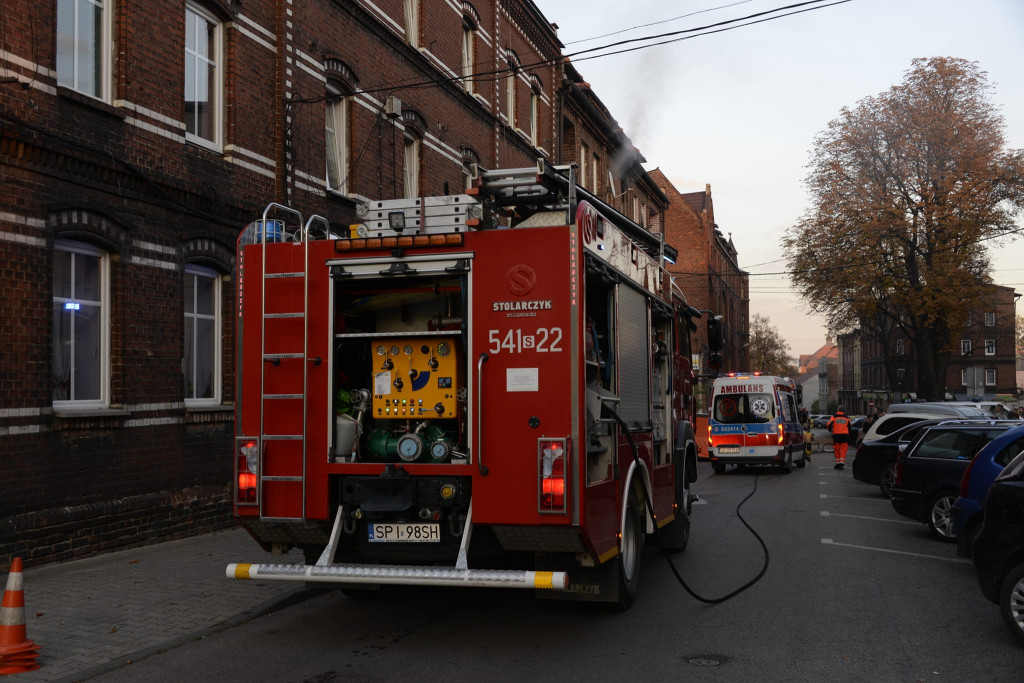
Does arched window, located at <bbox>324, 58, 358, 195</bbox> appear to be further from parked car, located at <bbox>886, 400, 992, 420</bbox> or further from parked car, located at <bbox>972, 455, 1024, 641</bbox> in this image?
parked car, located at <bbox>972, 455, 1024, 641</bbox>

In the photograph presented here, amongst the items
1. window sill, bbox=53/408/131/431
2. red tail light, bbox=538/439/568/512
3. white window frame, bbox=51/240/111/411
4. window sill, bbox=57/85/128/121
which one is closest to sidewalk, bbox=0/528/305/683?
window sill, bbox=53/408/131/431

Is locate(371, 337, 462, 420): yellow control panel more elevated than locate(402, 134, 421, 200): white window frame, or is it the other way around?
locate(402, 134, 421, 200): white window frame

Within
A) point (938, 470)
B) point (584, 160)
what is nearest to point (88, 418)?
point (938, 470)

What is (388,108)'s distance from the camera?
18391 millimetres

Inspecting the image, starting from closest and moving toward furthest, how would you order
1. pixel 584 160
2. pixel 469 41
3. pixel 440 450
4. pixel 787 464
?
pixel 440 450 < pixel 469 41 < pixel 787 464 < pixel 584 160

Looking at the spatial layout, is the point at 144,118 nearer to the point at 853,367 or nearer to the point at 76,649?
the point at 76,649

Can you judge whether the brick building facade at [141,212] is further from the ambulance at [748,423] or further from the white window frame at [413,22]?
the ambulance at [748,423]

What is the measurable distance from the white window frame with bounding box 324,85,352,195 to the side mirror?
758cm

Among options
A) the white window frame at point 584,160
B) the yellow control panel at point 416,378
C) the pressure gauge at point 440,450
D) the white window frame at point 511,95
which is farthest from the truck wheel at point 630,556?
the white window frame at point 584,160

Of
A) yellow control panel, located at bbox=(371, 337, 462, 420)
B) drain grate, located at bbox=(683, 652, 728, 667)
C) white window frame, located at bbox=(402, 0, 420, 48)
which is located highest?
white window frame, located at bbox=(402, 0, 420, 48)

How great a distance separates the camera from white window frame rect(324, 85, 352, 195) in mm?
16766

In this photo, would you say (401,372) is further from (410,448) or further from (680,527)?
(680,527)

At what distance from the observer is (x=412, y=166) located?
20.2 metres

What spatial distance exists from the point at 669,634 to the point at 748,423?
1700 cm
